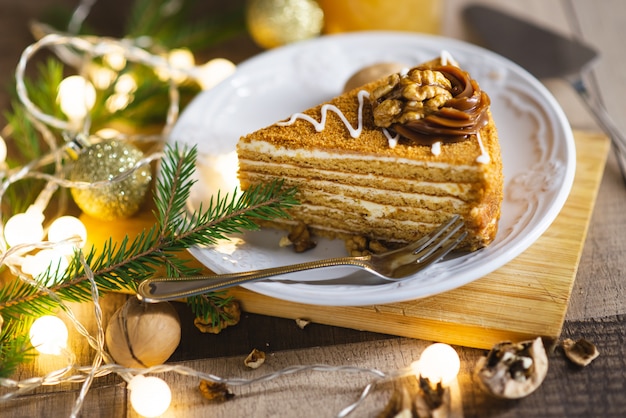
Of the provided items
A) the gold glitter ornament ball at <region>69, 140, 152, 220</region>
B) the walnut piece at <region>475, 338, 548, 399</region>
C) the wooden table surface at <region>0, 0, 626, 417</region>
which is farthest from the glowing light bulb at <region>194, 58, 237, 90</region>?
the walnut piece at <region>475, 338, 548, 399</region>

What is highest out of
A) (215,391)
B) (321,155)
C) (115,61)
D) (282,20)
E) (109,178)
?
(282,20)

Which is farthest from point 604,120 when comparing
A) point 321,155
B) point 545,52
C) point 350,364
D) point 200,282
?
point 200,282

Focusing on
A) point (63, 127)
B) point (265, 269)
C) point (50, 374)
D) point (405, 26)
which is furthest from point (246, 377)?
point (405, 26)

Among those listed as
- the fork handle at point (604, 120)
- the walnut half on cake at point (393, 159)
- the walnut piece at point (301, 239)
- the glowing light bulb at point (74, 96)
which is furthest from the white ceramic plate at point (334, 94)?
the glowing light bulb at point (74, 96)

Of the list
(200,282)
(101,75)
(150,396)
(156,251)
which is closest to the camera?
(150,396)

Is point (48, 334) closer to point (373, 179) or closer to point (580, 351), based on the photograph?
point (373, 179)

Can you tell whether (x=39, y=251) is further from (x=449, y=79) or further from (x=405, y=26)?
(x=405, y=26)
